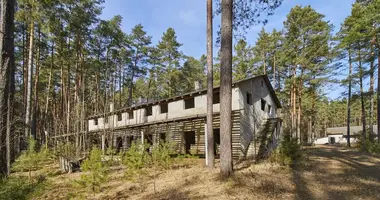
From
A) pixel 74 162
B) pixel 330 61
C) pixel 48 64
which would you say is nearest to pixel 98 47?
pixel 48 64

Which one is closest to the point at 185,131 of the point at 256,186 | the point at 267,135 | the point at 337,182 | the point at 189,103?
the point at 189,103

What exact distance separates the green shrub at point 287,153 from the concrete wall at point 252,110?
7.40 ft

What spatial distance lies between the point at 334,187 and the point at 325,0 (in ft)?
31.4

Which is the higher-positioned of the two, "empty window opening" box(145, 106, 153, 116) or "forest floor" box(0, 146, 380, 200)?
"empty window opening" box(145, 106, 153, 116)

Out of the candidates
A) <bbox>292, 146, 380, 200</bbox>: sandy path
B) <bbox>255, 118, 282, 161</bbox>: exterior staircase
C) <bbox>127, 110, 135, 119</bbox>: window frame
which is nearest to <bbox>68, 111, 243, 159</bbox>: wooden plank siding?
<bbox>255, 118, 282, 161</bbox>: exterior staircase

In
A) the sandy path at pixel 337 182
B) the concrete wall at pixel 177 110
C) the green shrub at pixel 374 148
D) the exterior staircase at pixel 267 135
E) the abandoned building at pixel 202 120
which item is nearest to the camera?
the sandy path at pixel 337 182

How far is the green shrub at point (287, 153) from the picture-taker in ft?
30.6

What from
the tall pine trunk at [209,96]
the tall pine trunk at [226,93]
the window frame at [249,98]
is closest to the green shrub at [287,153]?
the tall pine trunk at [209,96]

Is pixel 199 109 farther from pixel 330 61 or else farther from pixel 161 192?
pixel 330 61

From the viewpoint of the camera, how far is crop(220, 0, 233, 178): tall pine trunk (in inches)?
292

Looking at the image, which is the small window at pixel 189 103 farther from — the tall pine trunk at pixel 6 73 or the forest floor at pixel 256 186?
the tall pine trunk at pixel 6 73

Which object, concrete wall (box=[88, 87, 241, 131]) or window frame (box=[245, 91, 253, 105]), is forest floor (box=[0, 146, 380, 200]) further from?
window frame (box=[245, 91, 253, 105])

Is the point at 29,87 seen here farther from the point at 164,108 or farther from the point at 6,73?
the point at 6,73

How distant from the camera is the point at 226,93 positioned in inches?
298
